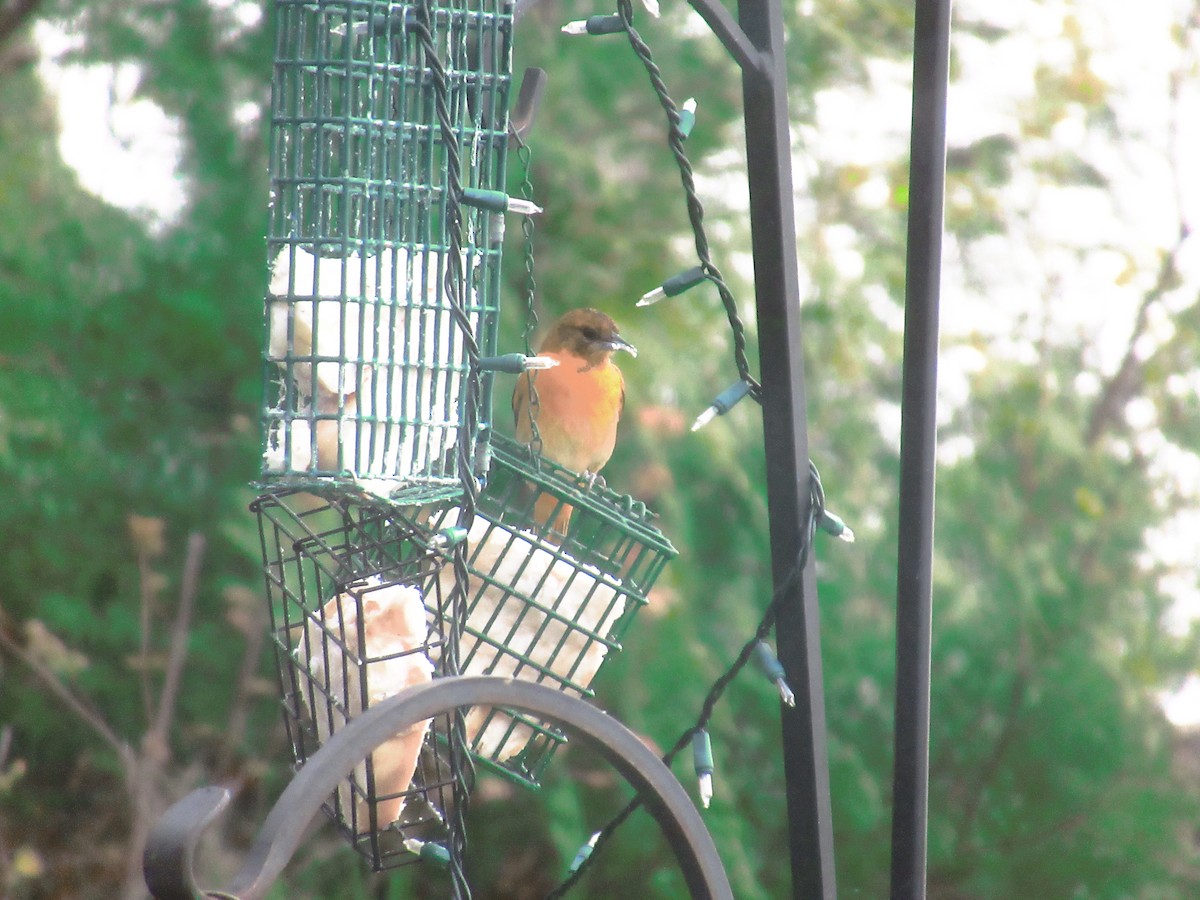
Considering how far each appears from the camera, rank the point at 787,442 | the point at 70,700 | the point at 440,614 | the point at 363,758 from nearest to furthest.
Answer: the point at 363,758
the point at 787,442
the point at 440,614
the point at 70,700

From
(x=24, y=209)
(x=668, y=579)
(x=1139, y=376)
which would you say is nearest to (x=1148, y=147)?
(x=1139, y=376)

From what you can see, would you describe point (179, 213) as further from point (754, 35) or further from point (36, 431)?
point (754, 35)

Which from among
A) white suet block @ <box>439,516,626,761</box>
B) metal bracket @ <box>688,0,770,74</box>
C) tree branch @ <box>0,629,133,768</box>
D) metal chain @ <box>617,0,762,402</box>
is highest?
metal bracket @ <box>688,0,770,74</box>

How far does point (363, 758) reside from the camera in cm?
146

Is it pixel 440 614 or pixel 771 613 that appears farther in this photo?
pixel 440 614

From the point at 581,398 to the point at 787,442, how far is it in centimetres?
213

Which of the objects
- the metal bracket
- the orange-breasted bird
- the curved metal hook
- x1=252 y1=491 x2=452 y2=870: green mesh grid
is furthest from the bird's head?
the curved metal hook

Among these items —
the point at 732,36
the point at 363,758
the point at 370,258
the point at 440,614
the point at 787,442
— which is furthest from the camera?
the point at 370,258

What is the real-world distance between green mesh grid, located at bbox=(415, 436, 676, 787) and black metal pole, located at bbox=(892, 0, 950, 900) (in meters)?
0.61

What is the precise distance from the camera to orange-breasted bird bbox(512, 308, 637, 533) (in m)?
3.88

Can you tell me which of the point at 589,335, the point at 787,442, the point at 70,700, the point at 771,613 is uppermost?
the point at 589,335

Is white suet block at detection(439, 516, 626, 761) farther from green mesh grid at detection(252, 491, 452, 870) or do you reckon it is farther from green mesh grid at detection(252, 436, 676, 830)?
green mesh grid at detection(252, 491, 452, 870)

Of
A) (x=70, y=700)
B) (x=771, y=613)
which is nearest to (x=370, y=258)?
(x=771, y=613)

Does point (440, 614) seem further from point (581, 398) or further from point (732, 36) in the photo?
point (581, 398)
